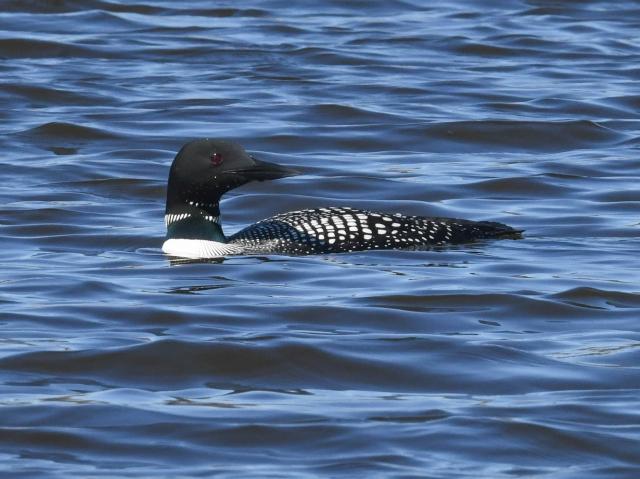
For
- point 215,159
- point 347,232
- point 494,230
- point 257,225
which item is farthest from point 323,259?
point 494,230

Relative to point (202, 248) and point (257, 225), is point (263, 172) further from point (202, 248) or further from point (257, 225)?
point (202, 248)

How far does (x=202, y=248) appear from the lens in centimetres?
895

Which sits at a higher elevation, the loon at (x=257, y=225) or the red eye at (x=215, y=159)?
the red eye at (x=215, y=159)

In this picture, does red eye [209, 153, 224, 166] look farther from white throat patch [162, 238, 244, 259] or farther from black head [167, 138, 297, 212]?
white throat patch [162, 238, 244, 259]

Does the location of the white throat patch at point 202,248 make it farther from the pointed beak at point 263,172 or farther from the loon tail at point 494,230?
the loon tail at point 494,230

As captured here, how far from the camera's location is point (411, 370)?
21.3ft

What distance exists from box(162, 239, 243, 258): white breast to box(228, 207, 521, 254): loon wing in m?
0.06

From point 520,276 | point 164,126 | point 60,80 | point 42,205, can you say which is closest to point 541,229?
point 520,276

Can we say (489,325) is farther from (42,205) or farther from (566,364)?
(42,205)

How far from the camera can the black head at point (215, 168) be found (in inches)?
348

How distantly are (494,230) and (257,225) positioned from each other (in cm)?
117

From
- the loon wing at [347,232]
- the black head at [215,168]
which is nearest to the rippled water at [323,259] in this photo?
the loon wing at [347,232]

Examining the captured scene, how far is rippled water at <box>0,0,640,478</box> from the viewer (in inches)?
223

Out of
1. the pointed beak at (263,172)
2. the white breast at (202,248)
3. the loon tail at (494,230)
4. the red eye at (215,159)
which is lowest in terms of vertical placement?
the white breast at (202,248)
